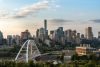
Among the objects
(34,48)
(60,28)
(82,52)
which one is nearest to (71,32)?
(60,28)

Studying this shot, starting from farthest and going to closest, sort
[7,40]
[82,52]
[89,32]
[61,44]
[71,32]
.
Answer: [89,32] → [71,32] → [7,40] → [61,44] → [82,52]

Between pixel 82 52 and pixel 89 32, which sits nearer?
pixel 82 52

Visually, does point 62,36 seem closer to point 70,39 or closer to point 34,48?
point 70,39

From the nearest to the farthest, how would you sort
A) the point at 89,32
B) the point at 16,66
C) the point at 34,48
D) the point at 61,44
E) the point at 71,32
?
the point at 16,66, the point at 34,48, the point at 61,44, the point at 71,32, the point at 89,32

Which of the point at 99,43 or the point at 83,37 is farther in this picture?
the point at 83,37

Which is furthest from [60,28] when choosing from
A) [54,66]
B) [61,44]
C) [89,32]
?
[54,66]

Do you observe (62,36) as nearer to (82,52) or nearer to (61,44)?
(61,44)

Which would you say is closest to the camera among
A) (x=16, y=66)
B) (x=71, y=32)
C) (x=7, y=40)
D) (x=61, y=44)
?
(x=16, y=66)

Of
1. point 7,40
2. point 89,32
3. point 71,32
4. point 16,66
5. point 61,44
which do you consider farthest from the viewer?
point 89,32
